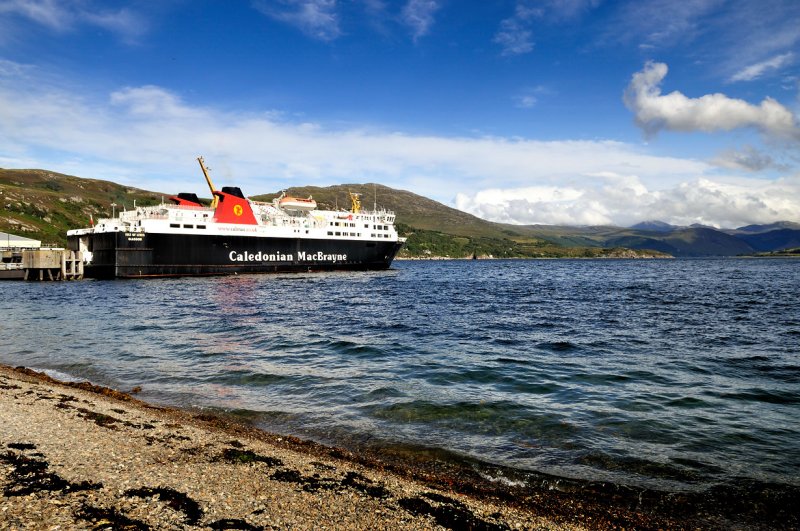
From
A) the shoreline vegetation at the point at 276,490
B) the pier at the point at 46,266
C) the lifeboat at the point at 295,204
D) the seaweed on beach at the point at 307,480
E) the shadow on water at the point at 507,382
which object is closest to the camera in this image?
the shoreline vegetation at the point at 276,490

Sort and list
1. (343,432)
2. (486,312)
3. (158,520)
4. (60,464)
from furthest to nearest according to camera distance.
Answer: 1. (486,312)
2. (343,432)
3. (60,464)
4. (158,520)

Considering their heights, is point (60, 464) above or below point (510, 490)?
above

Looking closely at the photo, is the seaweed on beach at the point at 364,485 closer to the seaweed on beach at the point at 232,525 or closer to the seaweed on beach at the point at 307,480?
the seaweed on beach at the point at 307,480

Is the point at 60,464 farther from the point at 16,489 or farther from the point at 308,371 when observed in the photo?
the point at 308,371

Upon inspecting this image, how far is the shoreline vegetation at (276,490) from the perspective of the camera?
629 centimetres

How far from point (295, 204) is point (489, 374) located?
218 ft

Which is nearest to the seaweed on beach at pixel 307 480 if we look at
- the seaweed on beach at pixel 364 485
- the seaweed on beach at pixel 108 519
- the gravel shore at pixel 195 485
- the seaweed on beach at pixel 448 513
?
the gravel shore at pixel 195 485

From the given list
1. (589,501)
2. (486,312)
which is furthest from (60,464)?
(486,312)

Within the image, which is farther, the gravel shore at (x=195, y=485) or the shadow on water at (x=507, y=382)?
the shadow on water at (x=507, y=382)

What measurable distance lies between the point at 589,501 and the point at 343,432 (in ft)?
18.7

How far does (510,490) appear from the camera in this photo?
8.48m

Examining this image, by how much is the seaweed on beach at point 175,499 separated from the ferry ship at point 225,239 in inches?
2406

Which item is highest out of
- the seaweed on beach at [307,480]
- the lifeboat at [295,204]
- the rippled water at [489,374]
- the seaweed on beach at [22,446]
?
the lifeboat at [295,204]

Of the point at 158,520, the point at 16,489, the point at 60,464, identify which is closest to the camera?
the point at 158,520
